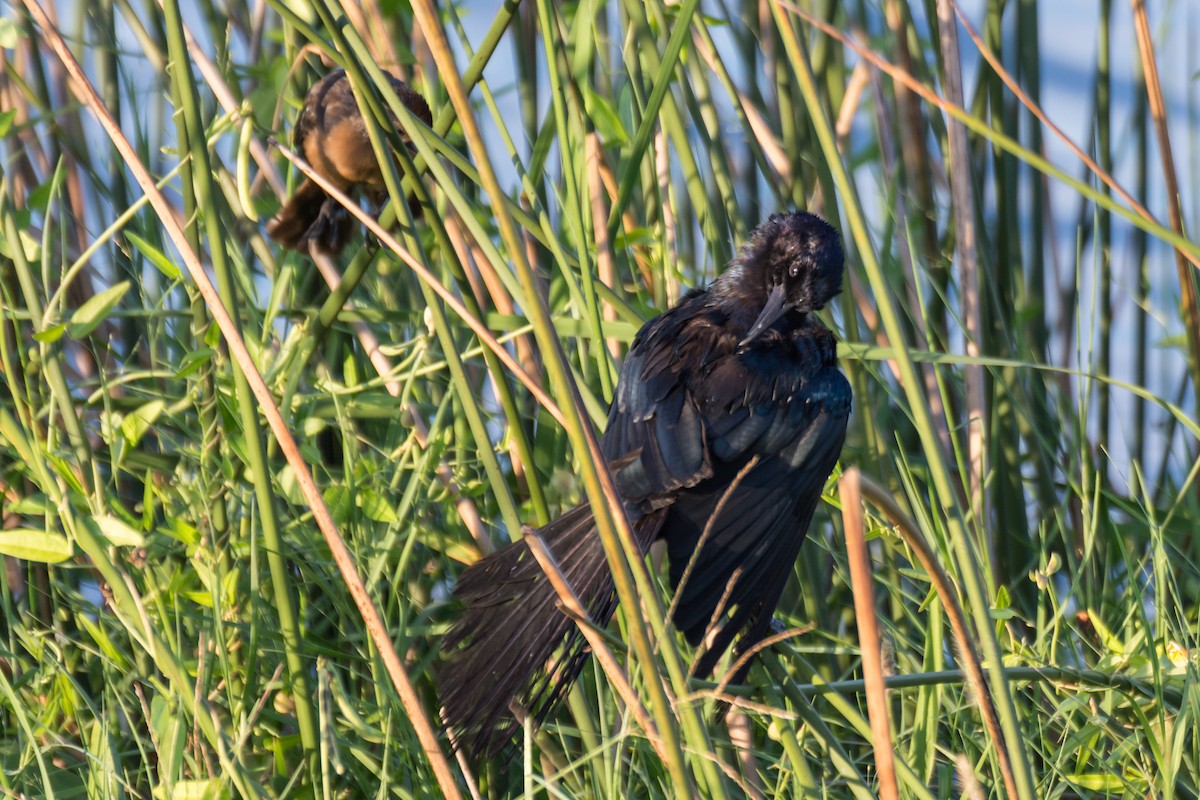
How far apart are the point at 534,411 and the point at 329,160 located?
20.2 inches

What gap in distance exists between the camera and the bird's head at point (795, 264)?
68.9 inches

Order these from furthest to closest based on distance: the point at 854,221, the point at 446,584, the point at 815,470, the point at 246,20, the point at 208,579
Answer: the point at 246,20, the point at 446,584, the point at 815,470, the point at 208,579, the point at 854,221

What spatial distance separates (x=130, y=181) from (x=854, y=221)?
1474 mm

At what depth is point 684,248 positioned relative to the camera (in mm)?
2221

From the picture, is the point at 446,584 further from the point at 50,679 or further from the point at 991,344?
the point at 991,344

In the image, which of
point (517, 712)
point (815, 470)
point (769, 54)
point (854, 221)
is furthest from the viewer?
point (769, 54)

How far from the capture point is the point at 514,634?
52.7 inches

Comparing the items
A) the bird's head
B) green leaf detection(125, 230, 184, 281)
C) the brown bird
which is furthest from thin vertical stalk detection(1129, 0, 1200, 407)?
green leaf detection(125, 230, 184, 281)

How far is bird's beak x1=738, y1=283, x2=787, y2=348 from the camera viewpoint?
66.4 inches

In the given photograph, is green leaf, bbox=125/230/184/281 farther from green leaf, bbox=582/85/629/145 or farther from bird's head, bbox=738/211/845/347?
bird's head, bbox=738/211/845/347

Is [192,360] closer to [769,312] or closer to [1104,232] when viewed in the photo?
[769,312]

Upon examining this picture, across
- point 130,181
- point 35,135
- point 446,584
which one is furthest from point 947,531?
point 35,135

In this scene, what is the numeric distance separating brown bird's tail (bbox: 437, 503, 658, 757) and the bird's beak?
37cm

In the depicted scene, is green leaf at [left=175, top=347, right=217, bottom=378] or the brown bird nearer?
green leaf at [left=175, top=347, right=217, bottom=378]
